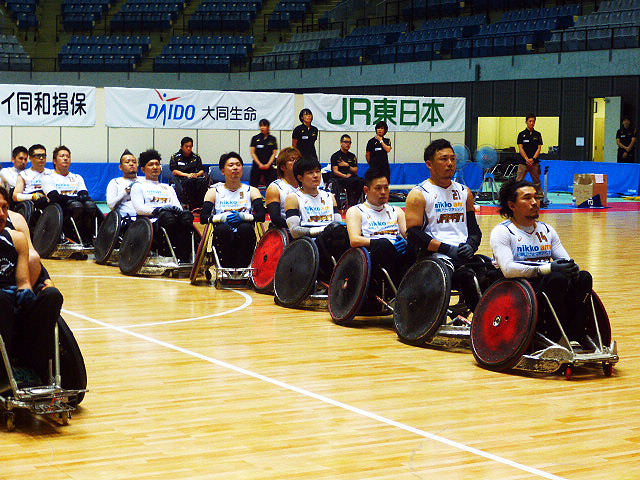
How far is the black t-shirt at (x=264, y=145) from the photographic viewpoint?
15.7 m

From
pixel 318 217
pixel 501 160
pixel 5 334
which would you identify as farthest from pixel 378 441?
pixel 501 160

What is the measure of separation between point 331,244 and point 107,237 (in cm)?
382

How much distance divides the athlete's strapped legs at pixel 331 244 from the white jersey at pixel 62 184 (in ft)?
15.6

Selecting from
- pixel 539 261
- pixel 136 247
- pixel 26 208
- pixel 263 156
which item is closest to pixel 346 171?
pixel 263 156

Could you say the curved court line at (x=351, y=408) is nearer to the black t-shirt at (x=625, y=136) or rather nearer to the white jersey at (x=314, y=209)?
the white jersey at (x=314, y=209)

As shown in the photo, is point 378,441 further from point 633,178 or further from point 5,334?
point 633,178

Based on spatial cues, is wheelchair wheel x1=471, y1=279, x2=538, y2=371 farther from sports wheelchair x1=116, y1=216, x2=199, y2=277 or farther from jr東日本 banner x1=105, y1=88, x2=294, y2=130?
jr東日本 banner x1=105, y1=88, x2=294, y2=130

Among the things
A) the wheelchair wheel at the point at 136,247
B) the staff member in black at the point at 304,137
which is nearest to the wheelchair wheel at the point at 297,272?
the wheelchair wheel at the point at 136,247

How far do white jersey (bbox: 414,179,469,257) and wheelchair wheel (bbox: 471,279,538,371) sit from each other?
3.19ft

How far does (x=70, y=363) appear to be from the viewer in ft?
15.5

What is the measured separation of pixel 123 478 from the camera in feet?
12.7

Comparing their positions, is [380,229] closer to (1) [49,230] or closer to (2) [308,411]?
(2) [308,411]

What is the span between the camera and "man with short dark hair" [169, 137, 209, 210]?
13617mm

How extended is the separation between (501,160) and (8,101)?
46.4ft
